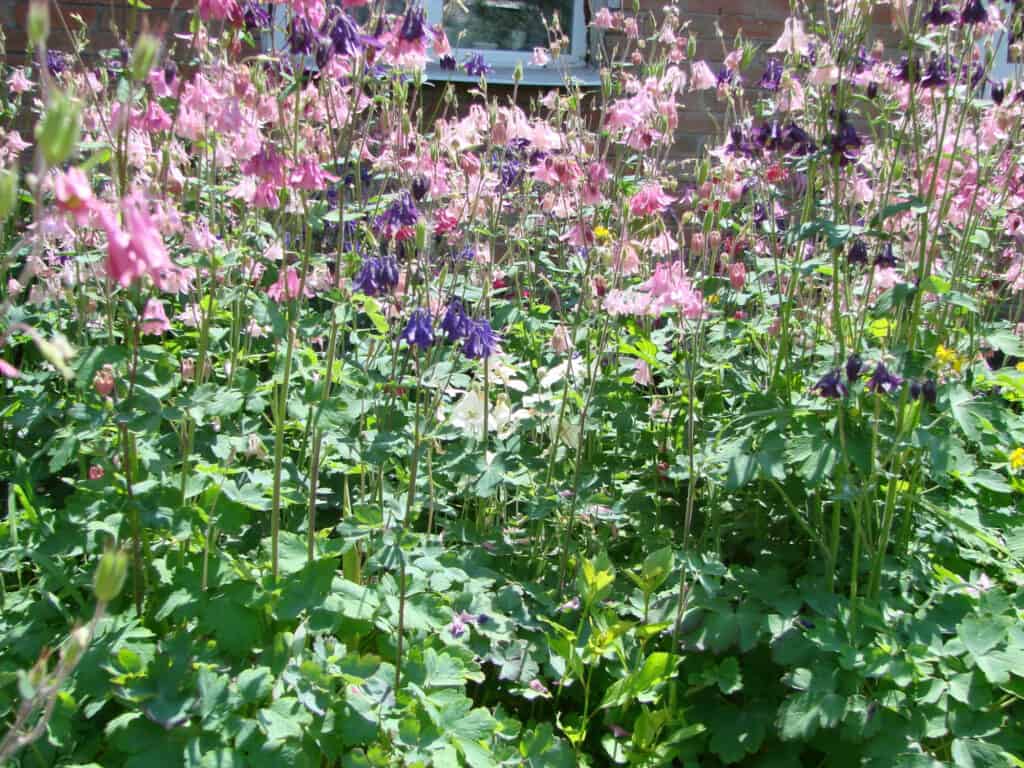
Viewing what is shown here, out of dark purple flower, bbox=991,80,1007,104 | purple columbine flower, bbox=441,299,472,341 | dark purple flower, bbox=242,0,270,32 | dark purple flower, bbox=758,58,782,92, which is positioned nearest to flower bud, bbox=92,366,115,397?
purple columbine flower, bbox=441,299,472,341

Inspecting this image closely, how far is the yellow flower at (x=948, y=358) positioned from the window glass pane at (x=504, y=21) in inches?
149

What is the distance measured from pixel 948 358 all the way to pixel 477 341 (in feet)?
3.65

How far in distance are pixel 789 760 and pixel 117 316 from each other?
90.3 inches

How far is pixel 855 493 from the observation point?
7.08ft

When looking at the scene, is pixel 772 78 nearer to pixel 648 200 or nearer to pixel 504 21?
pixel 648 200

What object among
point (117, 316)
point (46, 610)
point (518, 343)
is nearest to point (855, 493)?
point (518, 343)

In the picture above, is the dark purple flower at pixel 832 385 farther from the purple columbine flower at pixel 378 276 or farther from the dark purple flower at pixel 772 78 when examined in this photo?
the dark purple flower at pixel 772 78

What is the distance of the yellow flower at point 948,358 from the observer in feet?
7.35

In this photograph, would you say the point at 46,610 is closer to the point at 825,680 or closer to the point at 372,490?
the point at 372,490

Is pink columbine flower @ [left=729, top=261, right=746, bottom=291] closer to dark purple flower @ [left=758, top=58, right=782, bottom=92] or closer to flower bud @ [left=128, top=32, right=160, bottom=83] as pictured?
dark purple flower @ [left=758, top=58, right=782, bottom=92]

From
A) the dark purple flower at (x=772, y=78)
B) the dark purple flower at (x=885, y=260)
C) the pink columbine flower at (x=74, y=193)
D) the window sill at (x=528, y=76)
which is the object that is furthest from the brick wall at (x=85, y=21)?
the pink columbine flower at (x=74, y=193)

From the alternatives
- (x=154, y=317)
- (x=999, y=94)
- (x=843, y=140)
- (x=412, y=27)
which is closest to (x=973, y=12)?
(x=843, y=140)

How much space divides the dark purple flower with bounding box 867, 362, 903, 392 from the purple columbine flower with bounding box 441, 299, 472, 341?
35.6 inches

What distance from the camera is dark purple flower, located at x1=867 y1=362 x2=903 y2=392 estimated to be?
2.08m
